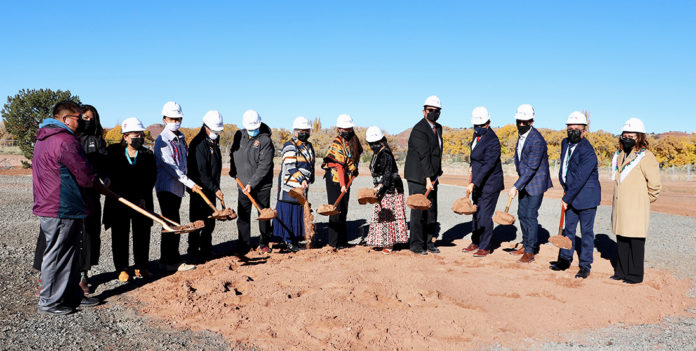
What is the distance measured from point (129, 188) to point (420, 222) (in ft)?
12.0

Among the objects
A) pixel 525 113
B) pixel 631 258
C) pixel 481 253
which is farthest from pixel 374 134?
pixel 631 258

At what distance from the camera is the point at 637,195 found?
209 inches

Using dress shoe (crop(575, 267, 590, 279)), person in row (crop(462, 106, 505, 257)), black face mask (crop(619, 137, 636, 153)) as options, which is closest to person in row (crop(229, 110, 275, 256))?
person in row (crop(462, 106, 505, 257))

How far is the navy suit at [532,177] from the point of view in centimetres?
610

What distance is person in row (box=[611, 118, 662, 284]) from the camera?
17.2ft

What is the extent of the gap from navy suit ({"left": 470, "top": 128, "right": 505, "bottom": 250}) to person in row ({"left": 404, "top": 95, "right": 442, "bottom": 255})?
20.8 inches

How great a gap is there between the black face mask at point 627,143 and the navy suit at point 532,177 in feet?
2.88

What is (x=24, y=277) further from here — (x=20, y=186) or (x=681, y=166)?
(x=681, y=166)

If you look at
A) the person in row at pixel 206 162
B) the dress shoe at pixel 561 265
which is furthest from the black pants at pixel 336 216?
the dress shoe at pixel 561 265

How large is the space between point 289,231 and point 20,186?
13430mm

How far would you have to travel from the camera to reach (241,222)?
20.6ft

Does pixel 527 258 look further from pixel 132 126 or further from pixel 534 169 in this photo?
pixel 132 126

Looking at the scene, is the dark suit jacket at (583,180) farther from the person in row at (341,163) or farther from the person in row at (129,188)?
the person in row at (129,188)

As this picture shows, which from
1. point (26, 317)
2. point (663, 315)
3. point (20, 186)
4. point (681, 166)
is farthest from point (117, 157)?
point (681, 166)
